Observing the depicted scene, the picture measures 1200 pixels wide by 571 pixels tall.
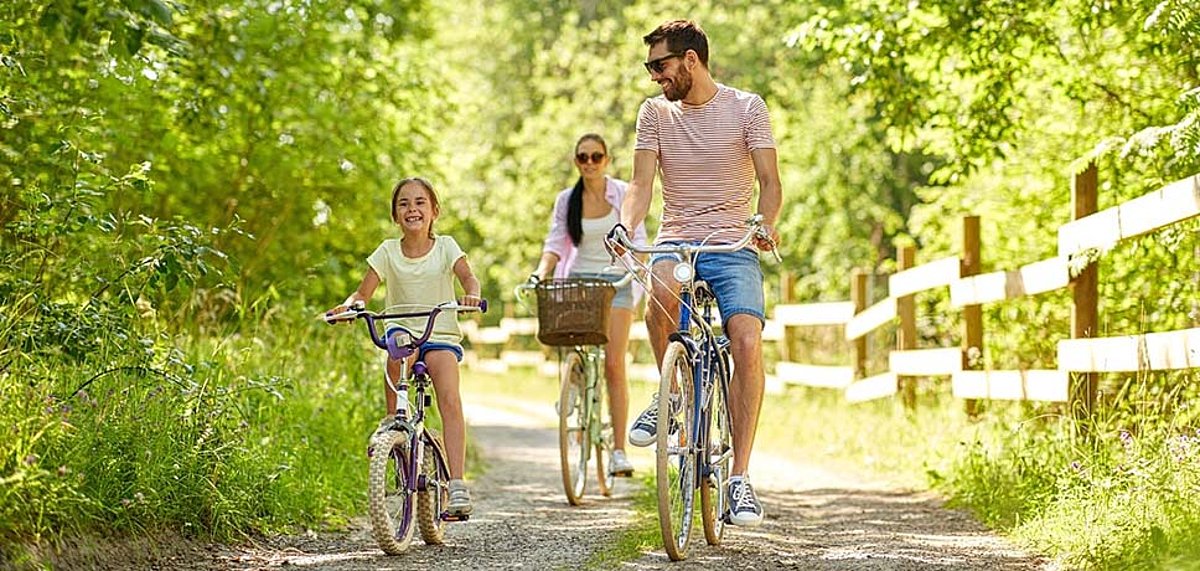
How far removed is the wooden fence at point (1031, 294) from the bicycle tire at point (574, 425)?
7.64 ft

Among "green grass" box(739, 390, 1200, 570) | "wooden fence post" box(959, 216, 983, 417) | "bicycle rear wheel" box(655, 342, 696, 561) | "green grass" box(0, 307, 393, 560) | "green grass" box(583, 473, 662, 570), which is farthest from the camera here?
"wooden fence post" box(959, 216, 983, 417)

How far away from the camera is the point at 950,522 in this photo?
7.25 meters

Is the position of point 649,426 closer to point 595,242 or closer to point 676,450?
point 676,450

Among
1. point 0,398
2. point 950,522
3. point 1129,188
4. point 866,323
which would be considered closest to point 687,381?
point 950,522

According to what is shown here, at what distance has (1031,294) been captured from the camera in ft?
28.6

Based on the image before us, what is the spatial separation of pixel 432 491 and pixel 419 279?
85 cm

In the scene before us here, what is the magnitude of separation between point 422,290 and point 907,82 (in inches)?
184

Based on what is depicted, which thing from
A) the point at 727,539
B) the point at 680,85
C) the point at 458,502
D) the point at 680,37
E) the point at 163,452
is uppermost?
the point at 680,37

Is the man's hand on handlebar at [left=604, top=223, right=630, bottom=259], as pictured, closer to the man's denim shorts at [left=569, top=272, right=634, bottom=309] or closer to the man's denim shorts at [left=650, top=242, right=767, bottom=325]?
the man's denim shorts at [left=650, top=242, right=767, bottom=325]

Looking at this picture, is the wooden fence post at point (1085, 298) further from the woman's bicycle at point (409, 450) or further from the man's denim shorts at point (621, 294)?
the woman's bicycle at point (409, 450)

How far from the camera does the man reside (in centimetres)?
618

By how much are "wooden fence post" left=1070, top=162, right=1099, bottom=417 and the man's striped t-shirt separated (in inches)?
92.6

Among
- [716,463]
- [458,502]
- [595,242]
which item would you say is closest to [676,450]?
[716,463]

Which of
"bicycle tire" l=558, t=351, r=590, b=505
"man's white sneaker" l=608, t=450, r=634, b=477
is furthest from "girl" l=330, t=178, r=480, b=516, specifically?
"man's white sneaker" l=608, t=450, r=634, b=477
